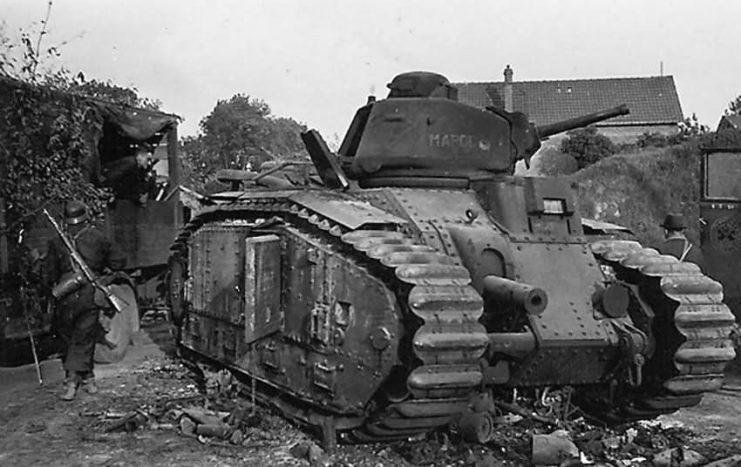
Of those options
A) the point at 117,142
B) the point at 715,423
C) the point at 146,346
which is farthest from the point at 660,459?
the point at 117,142

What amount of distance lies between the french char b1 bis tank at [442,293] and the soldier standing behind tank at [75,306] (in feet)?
5.44

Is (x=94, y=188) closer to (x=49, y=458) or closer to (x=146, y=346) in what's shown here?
(x=146, y=346)

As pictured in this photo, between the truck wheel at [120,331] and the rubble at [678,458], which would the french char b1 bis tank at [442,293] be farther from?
the truck wheel at [120,331]

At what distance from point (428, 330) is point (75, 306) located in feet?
16.1

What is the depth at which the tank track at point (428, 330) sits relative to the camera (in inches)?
237

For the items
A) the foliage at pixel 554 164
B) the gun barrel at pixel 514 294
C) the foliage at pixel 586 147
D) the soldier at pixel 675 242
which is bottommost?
the gun barrel at pixel 514 294

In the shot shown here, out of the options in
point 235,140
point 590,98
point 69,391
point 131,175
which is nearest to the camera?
point 69,391

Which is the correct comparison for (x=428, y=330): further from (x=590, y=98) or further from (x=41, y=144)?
(x=590, y=98)

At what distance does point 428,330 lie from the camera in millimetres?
5992

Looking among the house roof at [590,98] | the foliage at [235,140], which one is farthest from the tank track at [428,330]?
the house roof at [590,98]

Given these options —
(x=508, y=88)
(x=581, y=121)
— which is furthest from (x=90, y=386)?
(x=508, y=88)

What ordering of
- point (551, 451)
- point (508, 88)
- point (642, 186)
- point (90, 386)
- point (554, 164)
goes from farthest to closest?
point (508, 88), point (554, 164), point (642, 186), point (90, 386), point (551, 451)

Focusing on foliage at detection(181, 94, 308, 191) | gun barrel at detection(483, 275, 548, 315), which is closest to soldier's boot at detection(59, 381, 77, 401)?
gun barrel at detection(483, 275, 548, 315)

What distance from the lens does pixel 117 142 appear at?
47.6 ft
